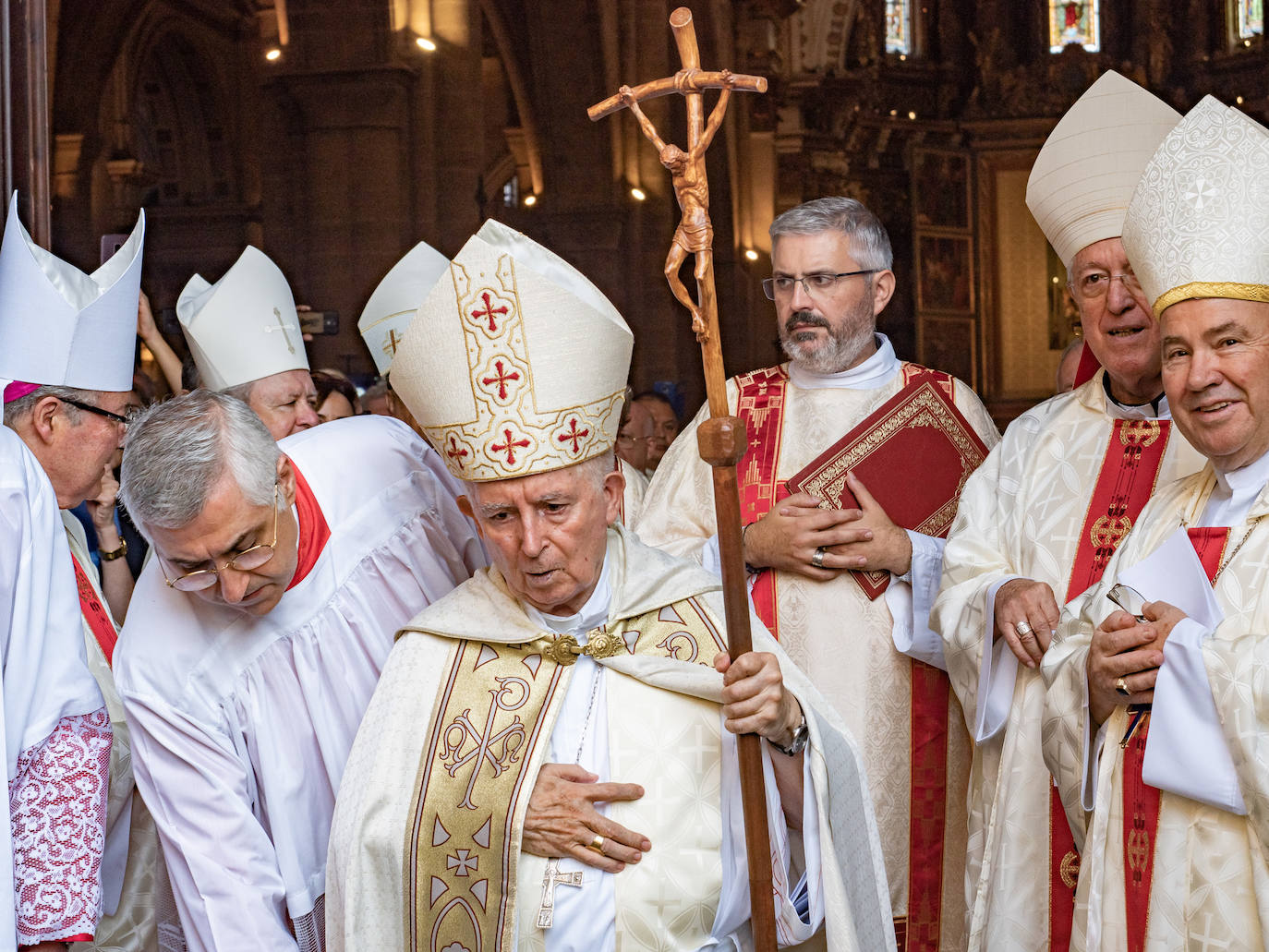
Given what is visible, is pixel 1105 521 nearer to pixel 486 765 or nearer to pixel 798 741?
pixel 798 741

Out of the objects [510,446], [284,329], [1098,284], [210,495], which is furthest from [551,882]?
[284,329]

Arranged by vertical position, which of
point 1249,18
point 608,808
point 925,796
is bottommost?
point 925,796

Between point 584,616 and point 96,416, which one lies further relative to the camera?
point 96,416

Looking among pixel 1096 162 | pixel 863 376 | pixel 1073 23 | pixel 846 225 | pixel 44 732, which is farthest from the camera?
pixel 1073 23

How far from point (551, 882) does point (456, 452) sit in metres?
0.88

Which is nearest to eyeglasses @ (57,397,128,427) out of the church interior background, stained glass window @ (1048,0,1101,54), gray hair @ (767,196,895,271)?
gray hair @ (767,196,895,271)

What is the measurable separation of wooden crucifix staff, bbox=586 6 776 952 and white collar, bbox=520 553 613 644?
51 centimetres

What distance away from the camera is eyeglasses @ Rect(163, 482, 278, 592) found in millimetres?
2986

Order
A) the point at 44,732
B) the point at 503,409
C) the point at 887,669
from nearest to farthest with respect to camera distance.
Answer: the point at 44,732 → the point at 503,409 → the point at 887,669

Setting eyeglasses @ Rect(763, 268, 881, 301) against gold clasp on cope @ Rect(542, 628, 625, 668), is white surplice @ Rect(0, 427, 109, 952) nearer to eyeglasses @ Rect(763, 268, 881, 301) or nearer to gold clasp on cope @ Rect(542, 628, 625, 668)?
gold clasp on cope @ Rect(542, 628, 625, 668)

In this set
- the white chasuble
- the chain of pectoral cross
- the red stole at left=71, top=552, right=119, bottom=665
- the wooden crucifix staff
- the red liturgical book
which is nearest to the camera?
the wooden crucifix staff

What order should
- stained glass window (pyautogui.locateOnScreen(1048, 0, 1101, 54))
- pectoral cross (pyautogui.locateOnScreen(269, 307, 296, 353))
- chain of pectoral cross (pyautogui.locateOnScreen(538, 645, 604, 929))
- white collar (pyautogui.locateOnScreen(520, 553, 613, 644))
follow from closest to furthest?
1. chain of pectoral cross (pyautogui.locateOnScreen(538, 645, 604, 929))
2. white collar (pyautogui.locateOnScreen(520, 553, 613, 644))
3. pectoral cross (pyautogui.locateOnScreen(269, 307, 296, 353))
4. stained glass window (pyautogui.locateOnScreen(1048, 0, 1101, 54))

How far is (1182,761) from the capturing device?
271cm

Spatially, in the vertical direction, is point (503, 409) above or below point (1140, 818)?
above
